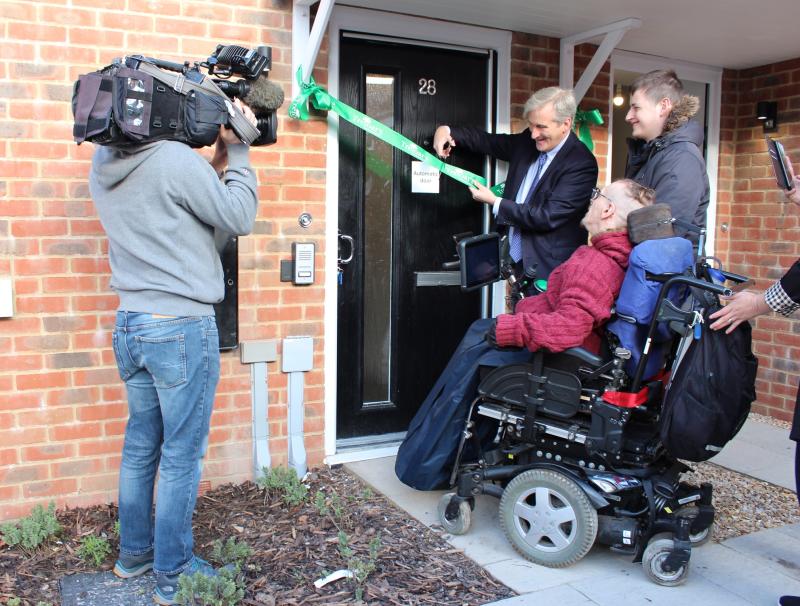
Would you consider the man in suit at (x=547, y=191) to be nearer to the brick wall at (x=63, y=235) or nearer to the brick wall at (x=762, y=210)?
the brick wall at (x=63, y=235)

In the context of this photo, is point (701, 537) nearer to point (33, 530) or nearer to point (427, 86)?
point (427, 86)

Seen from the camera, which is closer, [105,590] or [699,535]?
[105,590]

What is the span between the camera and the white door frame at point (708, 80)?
529cm

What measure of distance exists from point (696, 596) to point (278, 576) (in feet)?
5.45

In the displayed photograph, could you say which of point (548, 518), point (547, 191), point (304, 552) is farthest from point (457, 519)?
point (547, 191)

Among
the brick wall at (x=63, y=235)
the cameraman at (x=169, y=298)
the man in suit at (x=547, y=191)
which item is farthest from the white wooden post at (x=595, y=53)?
the cameraman at (x=169, y=298)

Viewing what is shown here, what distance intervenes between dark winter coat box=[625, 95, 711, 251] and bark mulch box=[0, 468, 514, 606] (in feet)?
5.82

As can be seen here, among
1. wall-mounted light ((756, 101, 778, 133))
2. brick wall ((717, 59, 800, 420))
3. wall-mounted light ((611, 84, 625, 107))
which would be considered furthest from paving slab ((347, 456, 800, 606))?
wall-mounted light ((611, 84, 625, 107))

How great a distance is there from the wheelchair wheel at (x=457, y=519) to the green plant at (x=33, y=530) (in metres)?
1.71

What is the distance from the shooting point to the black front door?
441cm

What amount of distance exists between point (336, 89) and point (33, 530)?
259cm

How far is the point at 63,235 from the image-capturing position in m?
3.60

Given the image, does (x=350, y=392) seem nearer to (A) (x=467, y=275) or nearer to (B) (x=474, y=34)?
(A) (x=467, y=275)

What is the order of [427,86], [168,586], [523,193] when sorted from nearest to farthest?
[168,586] < [523,193] < [427,86]
